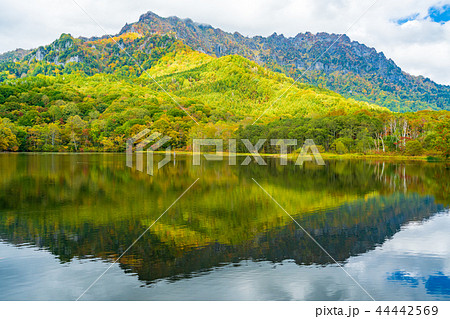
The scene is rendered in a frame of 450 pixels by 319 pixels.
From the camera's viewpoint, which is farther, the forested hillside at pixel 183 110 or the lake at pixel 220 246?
the forested hillside at pixel 183 110

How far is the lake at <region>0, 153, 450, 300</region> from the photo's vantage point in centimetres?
702

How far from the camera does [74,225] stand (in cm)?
1129

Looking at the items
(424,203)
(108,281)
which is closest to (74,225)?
(108,281)

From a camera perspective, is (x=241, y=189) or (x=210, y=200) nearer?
Answer: (x=210, y=200)

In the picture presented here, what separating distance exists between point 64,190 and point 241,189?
9.44 metres

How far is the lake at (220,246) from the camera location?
23.0ft
